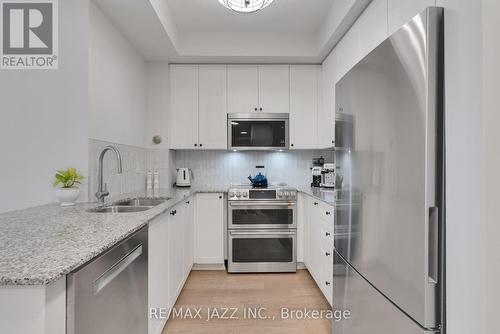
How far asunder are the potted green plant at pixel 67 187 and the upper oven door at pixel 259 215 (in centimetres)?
162

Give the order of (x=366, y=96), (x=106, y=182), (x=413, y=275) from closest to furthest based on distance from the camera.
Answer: (x=413, y=275), (x=366, y=96), (x=106, y=182)

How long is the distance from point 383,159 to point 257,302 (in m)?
1.90

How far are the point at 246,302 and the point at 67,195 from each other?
1665 mm

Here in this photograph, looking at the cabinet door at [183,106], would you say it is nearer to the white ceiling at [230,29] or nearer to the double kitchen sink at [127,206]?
the white ceiling at [230,29]

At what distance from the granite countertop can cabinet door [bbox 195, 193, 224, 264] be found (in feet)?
5.04

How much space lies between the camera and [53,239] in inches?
42.6

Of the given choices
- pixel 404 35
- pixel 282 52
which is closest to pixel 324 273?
pixel 404 35

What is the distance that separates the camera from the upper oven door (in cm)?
320

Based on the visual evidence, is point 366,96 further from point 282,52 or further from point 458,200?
point 282,52

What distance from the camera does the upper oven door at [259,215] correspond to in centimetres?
320

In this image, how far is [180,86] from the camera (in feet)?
11.5

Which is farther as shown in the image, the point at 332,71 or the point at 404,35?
the point at 332,71

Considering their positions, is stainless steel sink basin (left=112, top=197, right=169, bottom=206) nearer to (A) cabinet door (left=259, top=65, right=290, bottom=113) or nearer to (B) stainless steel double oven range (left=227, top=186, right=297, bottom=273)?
(B) stainless steel double oven range (left=227, top=186, right=297, bottom=273)

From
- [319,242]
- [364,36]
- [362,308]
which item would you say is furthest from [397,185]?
[319,242]
